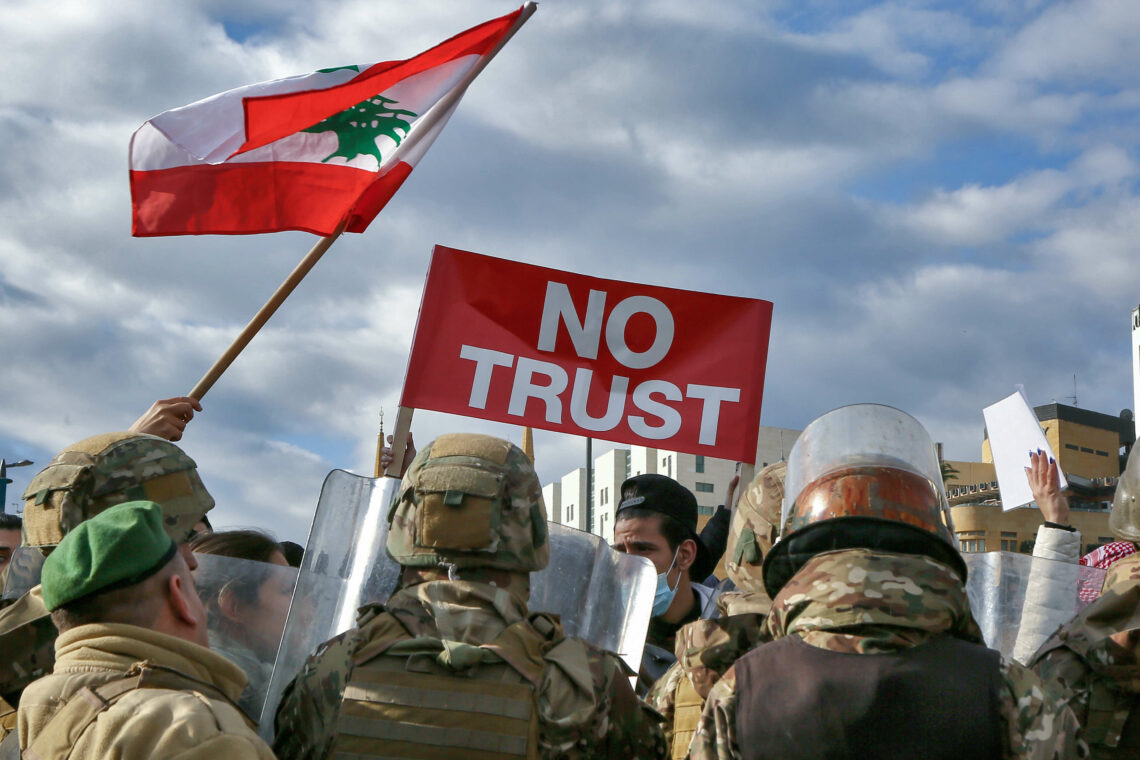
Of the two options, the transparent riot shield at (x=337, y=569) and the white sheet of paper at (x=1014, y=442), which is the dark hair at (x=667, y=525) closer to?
the transparent riot shield at (x=337, y=569)

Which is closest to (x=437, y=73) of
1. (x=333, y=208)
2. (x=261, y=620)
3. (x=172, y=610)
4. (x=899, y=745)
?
(x=333, y=208)

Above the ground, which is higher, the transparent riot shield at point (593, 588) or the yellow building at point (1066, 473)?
the yellow building at point (1066, 473)

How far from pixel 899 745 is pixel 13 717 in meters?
3.17

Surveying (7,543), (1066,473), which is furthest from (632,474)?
(7,543)

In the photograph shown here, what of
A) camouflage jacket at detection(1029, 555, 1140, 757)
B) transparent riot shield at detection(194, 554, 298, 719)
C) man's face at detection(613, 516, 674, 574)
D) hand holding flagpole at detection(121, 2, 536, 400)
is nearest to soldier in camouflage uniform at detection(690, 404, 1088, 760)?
camouflage jacket at detection(1029, 555, 1140, 757)

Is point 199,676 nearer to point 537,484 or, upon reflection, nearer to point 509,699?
point 509,699

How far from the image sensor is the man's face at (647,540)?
530cm

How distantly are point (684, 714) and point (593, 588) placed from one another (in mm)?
654

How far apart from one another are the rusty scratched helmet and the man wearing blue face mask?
1.83 m

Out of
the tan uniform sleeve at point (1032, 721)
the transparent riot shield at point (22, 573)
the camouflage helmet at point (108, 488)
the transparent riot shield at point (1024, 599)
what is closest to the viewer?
the tan uniform sleeve at point (1032, 721)

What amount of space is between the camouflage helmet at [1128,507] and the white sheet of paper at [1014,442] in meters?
2.65

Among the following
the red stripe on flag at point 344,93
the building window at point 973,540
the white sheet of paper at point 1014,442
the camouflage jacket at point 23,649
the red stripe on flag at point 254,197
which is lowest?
the camouflage jacket at point 23,649

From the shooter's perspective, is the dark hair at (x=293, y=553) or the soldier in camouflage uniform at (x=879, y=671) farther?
the dark hair at (x=293, y=553)

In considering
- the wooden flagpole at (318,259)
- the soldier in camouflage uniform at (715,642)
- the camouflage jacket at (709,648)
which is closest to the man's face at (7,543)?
the wooden flagpole at (318,259)
